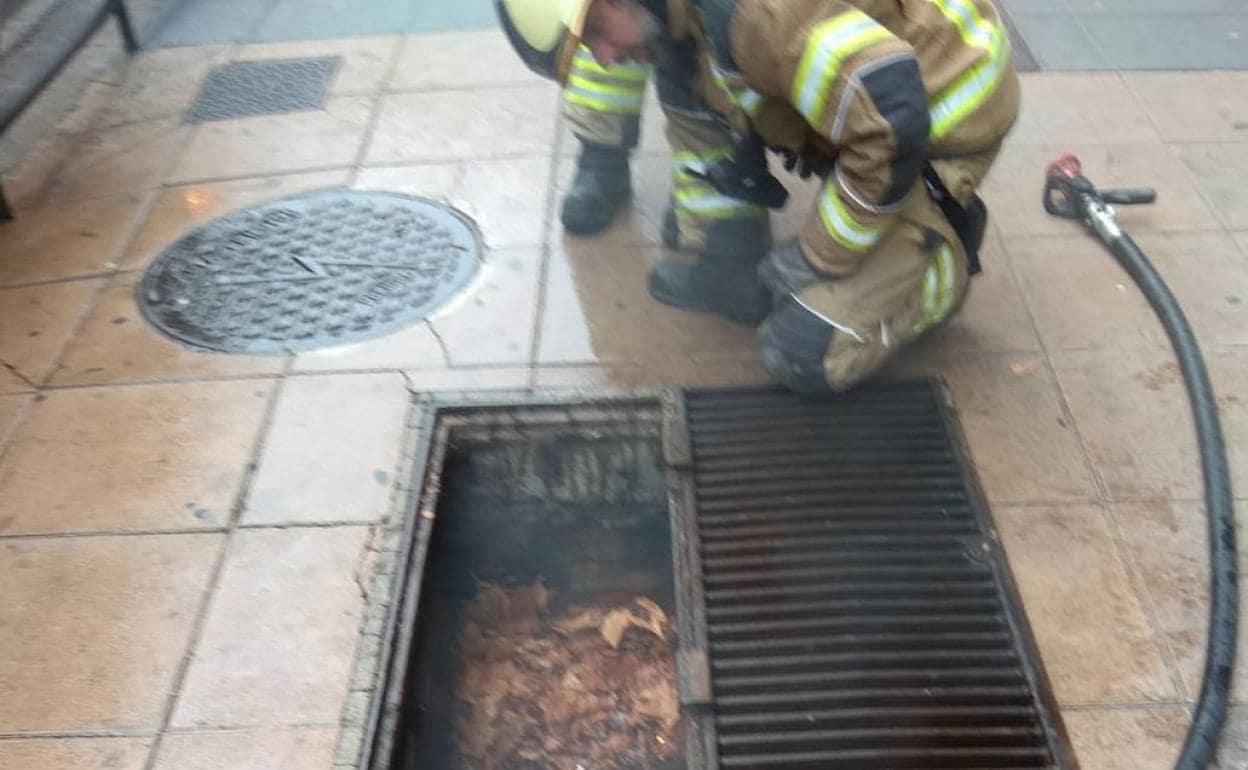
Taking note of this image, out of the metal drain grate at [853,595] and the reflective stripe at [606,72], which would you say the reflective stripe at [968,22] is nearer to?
the metal drain grate at [853,595]

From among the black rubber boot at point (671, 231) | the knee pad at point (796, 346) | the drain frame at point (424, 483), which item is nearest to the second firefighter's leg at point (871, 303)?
the knee pad at point (796, 346)

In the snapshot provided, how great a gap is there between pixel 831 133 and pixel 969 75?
0.41 metres

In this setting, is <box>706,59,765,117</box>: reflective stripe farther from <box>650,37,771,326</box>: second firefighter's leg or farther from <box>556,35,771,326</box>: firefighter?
<box>650,37,771,326</box>: second firefighter's leg

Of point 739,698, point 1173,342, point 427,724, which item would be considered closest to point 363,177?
point 427,724

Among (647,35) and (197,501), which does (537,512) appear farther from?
(647,35)

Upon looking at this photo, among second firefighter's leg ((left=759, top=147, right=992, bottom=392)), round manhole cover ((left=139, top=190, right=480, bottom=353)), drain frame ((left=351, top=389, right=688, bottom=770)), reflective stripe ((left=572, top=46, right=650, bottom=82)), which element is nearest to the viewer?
drain frame ((left=351, top=389, right=688, bottom=770))

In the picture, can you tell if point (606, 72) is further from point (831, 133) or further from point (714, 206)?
point (831, 133)

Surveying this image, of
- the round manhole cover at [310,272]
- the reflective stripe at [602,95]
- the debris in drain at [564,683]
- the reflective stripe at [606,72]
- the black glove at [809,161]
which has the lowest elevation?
the debris in drain at [564,683]

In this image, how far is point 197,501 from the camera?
262cm

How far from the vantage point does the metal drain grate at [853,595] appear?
207cm

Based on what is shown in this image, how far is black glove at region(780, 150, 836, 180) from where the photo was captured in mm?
2654

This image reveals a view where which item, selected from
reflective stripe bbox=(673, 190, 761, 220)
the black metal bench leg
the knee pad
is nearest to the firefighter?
reflective stripe bbox=(673, 190, 761, 220)

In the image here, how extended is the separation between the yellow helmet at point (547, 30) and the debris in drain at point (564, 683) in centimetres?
128

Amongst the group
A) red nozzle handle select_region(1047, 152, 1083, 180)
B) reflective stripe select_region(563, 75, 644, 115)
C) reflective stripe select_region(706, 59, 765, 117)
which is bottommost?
red nozzle handle select_region(1047, 152, 1083, 180)
